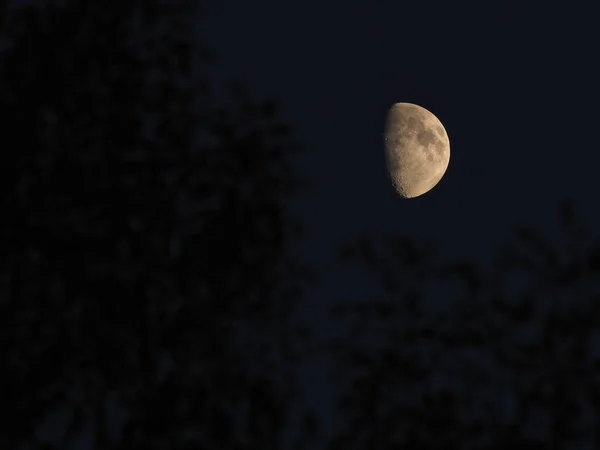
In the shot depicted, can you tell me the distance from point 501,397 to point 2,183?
7098 millimetres

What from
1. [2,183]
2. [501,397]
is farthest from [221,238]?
[501,397]

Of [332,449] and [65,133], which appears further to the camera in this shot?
[332,449]

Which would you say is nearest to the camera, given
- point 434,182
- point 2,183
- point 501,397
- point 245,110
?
point 2,183

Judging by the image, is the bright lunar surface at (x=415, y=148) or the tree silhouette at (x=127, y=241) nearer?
the tree silhouette at (x=127, y=241)

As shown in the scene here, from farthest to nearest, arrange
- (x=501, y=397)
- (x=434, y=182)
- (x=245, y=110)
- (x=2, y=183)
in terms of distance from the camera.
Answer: (x=434, y=182), (x=501, y=397), (x=245, y=110), (x=2, y=183)

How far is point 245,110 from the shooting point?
1400 cm

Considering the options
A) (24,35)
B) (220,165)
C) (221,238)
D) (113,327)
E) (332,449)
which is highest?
(24,35)

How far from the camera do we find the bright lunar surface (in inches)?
843

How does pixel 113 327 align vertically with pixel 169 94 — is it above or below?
below

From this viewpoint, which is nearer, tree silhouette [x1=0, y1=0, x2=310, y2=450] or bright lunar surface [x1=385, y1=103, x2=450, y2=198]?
tree silhouette [x1=0, y1=0, x2=310, y2=450]

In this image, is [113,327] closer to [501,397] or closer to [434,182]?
[501,397]

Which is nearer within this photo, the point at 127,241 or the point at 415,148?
the point at 127,241

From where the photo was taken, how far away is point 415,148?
72.0ft

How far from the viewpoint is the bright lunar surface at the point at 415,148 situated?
70.3 ft
